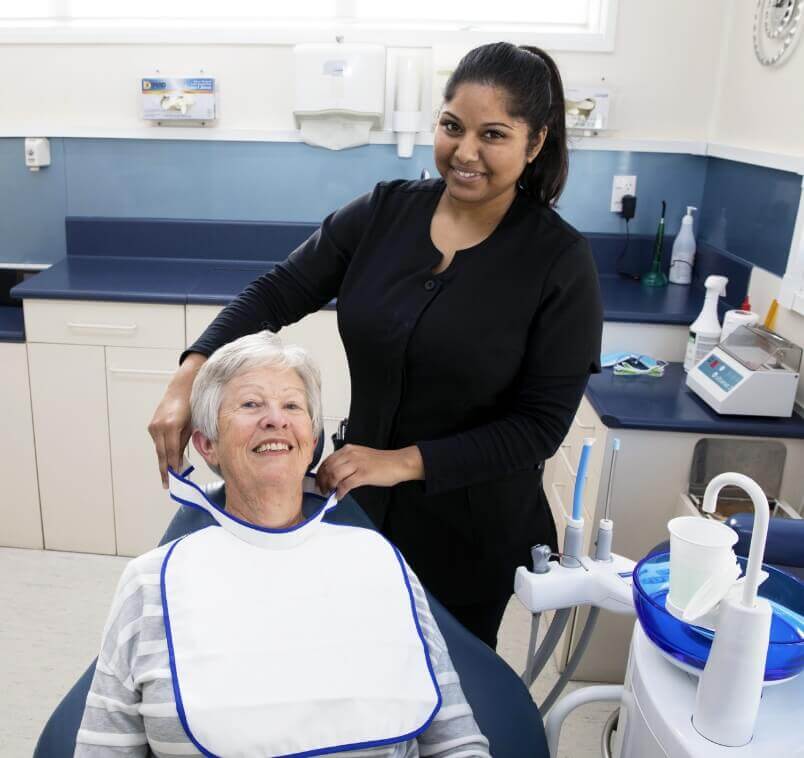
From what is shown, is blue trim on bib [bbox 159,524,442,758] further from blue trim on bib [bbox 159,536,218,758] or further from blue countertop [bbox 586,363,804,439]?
blue countertop [bbox 586,363,804,439]

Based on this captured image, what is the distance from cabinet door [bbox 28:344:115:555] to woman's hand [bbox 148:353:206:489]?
1416mm

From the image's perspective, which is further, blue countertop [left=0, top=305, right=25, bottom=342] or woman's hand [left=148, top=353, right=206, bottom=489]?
blue countertop [left=0, top=305, right=25, bottom=342]

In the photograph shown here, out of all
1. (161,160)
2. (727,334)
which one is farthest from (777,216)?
(161,160)

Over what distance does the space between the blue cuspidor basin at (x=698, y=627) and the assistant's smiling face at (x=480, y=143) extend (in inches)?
23.5

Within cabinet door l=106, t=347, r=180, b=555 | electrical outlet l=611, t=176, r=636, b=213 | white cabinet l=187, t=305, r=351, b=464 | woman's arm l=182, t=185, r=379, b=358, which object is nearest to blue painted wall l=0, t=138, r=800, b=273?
electrical outlet l=611, t=176, r=636, b=213

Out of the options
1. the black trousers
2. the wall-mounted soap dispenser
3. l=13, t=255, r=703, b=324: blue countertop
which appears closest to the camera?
the black trousers

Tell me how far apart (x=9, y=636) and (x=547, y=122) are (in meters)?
2.05

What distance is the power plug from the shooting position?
9.84 ft

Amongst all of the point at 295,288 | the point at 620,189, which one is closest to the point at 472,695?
the point at 295,288

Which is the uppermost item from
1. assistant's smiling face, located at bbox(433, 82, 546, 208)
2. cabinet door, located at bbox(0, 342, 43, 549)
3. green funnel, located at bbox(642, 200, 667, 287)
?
assistant's smiling face, located at bbox(433, 82, 546, 208)

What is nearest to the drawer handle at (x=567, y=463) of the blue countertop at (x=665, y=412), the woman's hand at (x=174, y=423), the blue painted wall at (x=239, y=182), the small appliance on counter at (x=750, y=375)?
the blue countertop at (x=665, y=412)

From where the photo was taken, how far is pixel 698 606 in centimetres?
99

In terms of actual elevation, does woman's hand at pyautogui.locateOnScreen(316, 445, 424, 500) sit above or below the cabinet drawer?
above

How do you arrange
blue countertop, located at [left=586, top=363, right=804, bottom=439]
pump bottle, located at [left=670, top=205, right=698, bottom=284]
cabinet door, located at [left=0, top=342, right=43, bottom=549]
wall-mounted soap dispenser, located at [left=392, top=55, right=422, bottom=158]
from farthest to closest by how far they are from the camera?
pump bottle, located at [left=670, top=205, right=698, bottom=284] < wall-mounted soap dispenser, located at [left=392, top=55, right=422, bottom=158] < cabinet door, located at [left=0, top=342, right=43, bottom=549] < blue countertop, located at [left=586, top=363, right=804, bottom=439]
